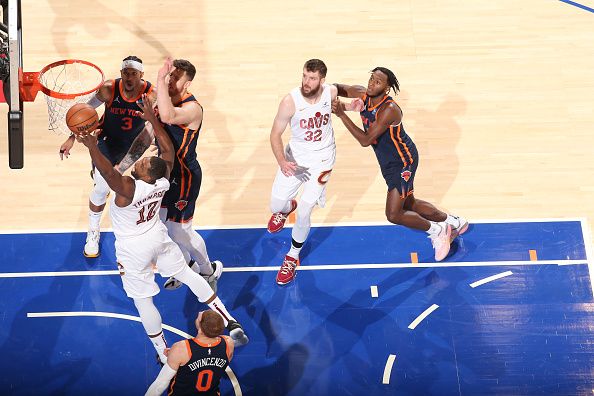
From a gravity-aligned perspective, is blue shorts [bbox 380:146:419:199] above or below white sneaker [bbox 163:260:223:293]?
above

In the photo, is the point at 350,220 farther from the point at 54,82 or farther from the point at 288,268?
the point at 54,82

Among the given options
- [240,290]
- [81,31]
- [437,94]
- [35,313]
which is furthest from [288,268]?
[81,31]

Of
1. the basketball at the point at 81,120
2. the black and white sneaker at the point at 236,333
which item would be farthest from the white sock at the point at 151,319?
the basketball at the point at 81,120

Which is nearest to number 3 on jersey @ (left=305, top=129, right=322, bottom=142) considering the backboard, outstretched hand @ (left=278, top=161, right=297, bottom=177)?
outstretched hand @ (left=278, top=161, right=297, bottom=177)

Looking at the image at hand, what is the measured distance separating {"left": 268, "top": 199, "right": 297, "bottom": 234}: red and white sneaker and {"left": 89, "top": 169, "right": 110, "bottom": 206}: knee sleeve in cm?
180

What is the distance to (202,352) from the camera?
295 inches

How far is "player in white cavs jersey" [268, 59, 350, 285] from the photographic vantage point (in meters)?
8.80

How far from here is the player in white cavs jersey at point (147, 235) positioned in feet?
25.6

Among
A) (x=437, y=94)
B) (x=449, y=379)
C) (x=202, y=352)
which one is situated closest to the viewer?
(x=202, y=352)

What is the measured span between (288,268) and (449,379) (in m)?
1.99

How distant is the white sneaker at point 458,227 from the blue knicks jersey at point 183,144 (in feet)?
9.46

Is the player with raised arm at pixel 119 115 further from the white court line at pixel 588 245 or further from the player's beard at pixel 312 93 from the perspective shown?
the white court line at pixel 588 245

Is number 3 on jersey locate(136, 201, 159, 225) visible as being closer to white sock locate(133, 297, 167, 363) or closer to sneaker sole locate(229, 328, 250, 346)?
white sock locate(133, 297, 167, 363)

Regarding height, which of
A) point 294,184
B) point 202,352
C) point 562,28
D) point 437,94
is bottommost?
point 202,352
